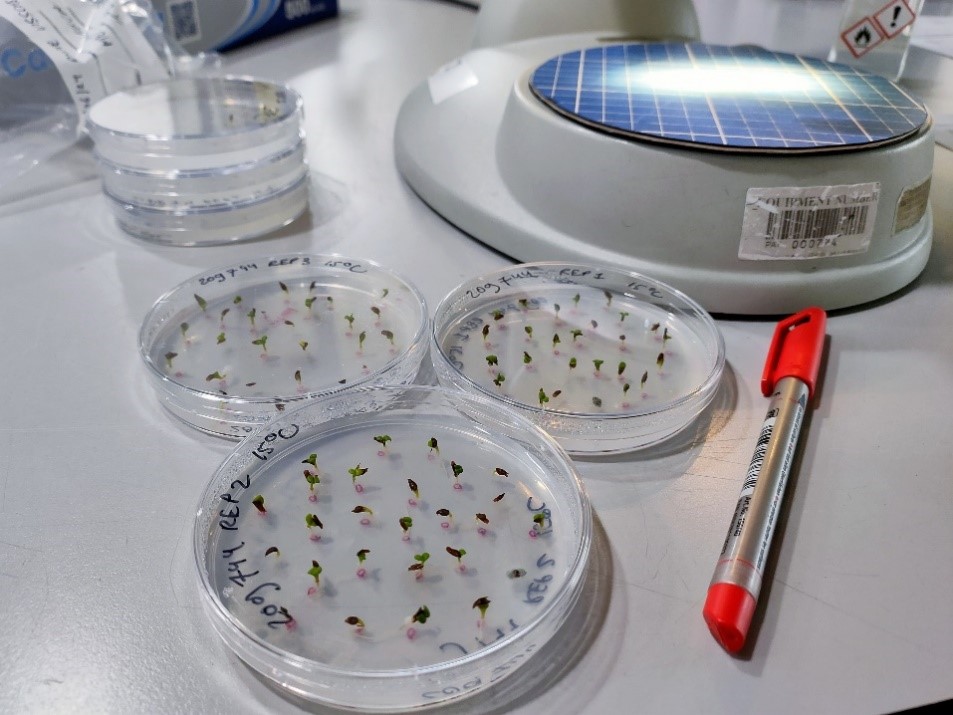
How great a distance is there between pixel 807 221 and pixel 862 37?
0.41 m

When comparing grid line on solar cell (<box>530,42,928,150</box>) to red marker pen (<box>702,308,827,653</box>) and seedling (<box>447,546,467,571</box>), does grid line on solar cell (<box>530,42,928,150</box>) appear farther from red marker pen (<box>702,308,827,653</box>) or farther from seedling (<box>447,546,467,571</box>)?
seedling (<box>447,546,467,571</box>)

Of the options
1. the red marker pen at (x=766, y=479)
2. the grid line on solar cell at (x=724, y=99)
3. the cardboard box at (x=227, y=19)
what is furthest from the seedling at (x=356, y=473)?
the cardboard box at (x=227, y=19)

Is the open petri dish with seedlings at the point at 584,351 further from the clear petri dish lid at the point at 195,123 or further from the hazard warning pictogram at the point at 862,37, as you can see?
the hazard warning pictogram at the point at 862,37

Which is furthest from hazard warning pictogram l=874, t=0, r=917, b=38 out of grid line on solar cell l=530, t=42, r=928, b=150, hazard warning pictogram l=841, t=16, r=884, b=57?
grid line on solar cell l=530, t=42, r=928, b=150

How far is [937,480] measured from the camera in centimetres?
55

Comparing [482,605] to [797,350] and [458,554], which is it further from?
[797,350]

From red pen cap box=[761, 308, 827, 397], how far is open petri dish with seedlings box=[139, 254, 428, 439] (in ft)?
0.86

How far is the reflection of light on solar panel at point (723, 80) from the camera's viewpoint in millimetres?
748

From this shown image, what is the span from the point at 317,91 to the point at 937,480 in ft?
3.07

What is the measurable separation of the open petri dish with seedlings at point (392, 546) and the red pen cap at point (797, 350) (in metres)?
0.19

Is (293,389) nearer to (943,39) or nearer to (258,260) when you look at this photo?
(258,260)

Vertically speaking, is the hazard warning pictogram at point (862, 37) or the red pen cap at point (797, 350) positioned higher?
the hazard warning pictogram at point (862, 37)

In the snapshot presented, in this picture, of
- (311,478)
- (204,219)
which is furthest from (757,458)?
(204,219)

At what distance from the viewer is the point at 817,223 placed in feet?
2.15
